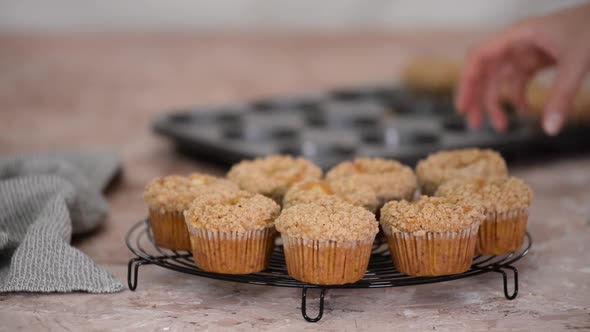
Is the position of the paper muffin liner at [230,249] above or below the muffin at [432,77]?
below

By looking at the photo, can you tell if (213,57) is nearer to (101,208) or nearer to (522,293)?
(101,208)

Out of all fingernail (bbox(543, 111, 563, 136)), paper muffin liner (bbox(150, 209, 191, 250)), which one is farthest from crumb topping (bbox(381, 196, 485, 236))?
fingernail (bbox(543, 111, 563, 136))

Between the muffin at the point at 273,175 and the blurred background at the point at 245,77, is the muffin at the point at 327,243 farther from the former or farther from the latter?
the blurred background at the point at 245,77

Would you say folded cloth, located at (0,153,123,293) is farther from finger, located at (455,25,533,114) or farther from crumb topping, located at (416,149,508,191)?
finger, located at (455,25,533,114)

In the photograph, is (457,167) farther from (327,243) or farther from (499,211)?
(327,243)

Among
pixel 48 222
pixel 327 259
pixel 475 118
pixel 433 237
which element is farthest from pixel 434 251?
pixel 475 118

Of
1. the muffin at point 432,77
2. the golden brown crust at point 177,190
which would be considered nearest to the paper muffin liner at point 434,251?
the golden brown crust at point 177,190
